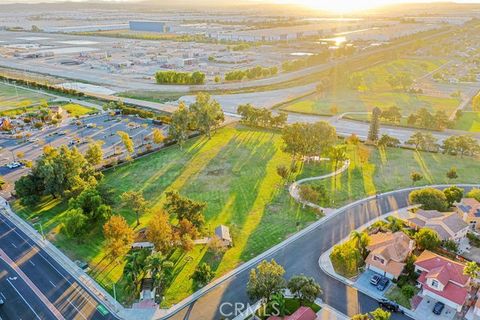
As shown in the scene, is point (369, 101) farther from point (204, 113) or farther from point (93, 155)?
point (93, 155)

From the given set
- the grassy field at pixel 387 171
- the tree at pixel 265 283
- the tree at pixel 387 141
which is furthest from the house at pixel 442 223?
the tree at pixel 387 141

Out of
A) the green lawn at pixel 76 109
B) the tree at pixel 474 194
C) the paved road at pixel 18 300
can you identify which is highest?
the tree at pixel 474 194

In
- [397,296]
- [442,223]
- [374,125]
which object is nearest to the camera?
[397,296]

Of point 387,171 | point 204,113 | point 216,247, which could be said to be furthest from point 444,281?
point 204,113

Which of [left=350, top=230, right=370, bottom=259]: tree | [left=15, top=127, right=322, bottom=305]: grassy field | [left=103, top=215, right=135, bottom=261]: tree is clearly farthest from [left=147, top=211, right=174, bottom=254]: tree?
[left=350, top=230, right=370, bottom=259]: tree

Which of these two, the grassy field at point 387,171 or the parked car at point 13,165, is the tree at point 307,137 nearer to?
the grassy field at point 387,171
